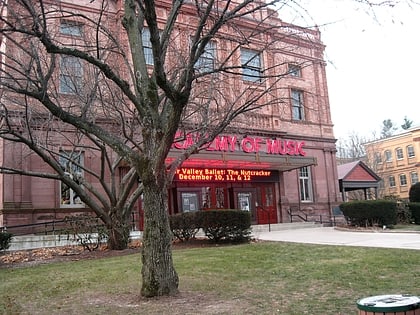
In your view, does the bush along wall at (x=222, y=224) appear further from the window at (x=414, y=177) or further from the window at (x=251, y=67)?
the window at (x=414, y=177)

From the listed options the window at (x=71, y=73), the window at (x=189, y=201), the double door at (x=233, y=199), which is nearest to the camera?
the window at (x=71, y=73)

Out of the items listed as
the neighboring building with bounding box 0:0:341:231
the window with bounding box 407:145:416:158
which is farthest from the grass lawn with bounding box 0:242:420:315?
the window with bounding box 407:145:416:158

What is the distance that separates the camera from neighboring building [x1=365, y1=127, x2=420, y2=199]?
2473 inches

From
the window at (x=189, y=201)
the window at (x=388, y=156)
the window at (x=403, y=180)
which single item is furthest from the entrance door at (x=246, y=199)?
the window at (x=388, y=156)

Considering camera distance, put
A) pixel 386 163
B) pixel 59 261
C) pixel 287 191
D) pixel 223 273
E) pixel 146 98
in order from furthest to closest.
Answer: pixel 386 163
pixel 287 191
pixel 59 261
pixel 223 273
pixel 146 98

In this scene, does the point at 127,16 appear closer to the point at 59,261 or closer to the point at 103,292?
the point at 103,292

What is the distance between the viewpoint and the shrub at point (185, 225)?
53.9ft

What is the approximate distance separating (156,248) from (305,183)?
2572cm

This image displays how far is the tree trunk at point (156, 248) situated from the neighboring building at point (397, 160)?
60655 millimetres

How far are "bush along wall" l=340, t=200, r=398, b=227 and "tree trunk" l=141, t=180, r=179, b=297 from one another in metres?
16.5

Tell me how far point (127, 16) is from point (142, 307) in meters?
5.17

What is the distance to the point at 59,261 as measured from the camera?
A: 555 inches

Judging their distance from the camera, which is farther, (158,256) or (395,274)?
(395,274)

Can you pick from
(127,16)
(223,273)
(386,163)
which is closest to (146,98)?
(127,16)
